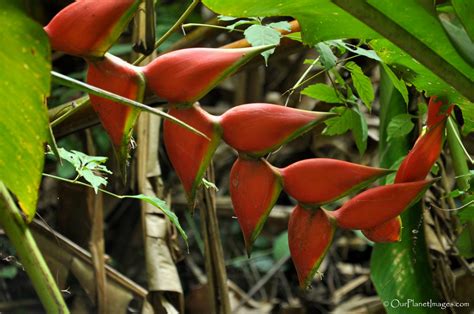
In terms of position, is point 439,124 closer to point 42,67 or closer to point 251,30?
point 251,30

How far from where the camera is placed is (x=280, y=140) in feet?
2.16

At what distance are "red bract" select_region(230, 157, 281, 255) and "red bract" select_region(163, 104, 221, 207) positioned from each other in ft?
0.14

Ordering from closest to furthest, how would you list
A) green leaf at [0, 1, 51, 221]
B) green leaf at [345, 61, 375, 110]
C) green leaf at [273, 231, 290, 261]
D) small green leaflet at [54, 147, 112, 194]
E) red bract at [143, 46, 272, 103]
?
green leaf at [0, 1, 51, 221], red bract at [143, 46, 272, 103], small green leaflet at [54, 147, 112, 194], green leaf at [345, 61, 375, 110], green leaf at [273, 231, 290, 261]

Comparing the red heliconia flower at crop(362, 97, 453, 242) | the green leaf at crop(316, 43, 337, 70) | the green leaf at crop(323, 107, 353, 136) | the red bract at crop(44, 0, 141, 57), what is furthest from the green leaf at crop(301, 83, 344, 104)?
the red bract at crop(44, 0, 141, 57)

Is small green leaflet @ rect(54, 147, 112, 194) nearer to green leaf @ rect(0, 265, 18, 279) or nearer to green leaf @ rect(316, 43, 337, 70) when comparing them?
green leaf @ rect(316, 43, 337, 70)

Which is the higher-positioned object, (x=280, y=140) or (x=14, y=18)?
(x=14, y=18)

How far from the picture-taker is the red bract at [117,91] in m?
0.62

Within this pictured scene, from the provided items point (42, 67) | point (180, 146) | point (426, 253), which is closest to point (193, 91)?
point (180, 146)

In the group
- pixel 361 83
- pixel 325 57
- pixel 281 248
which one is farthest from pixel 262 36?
pixel 281 248

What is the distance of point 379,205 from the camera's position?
Answer: 0.74m

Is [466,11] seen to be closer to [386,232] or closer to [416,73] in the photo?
[416,73]

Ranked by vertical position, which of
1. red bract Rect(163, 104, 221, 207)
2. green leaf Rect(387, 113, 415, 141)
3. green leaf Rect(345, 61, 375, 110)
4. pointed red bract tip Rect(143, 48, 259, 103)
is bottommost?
green leaf Rect(387, 113, 415, 141)

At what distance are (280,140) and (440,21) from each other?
0.18 m

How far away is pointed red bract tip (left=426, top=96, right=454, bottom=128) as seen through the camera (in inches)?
31.3
